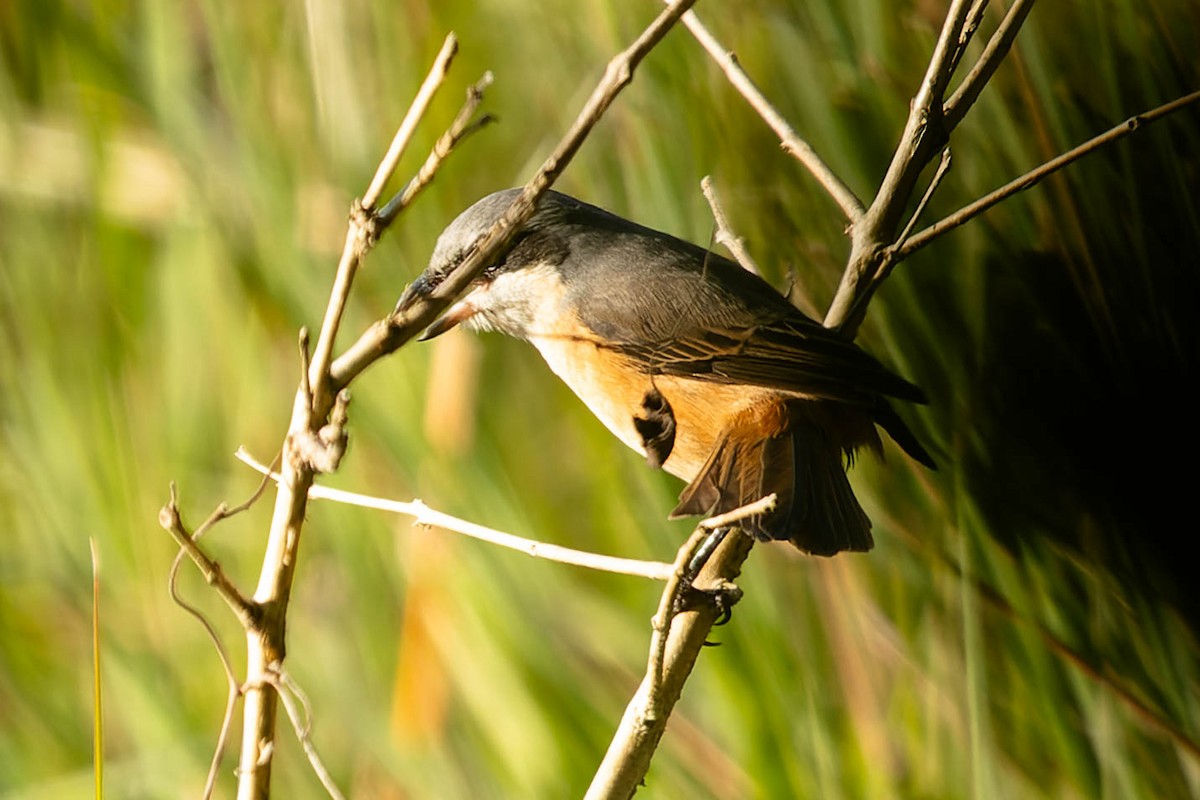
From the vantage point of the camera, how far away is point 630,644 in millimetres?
1533

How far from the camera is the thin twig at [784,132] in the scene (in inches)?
41.1

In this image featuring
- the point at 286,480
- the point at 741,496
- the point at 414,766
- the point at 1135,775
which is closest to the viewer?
the point at 286,480

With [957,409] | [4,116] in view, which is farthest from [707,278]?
[4,116]

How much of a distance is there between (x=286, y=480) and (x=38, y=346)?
1183 mm

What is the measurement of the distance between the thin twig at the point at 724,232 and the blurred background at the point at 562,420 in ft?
0.09

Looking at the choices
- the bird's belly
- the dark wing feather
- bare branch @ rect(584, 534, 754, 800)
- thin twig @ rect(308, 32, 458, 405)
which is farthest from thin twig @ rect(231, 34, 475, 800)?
the bird's belly

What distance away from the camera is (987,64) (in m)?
0.94

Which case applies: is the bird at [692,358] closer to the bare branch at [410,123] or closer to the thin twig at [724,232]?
the thin twig at [724,232]

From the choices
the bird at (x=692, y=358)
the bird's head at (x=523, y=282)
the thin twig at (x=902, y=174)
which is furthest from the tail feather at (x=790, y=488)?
the bird's head at (x=523, y=282)

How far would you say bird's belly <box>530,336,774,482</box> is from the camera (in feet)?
4.24

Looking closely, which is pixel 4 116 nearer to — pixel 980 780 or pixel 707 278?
pixel 707 278

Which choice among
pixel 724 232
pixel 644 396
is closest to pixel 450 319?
pixel 644 396

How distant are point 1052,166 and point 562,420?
121 cm

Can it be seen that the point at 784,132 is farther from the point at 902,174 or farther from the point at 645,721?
the point at 645,721
